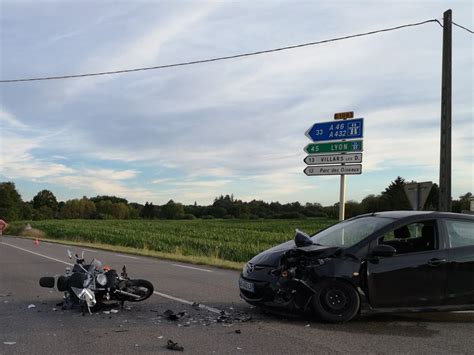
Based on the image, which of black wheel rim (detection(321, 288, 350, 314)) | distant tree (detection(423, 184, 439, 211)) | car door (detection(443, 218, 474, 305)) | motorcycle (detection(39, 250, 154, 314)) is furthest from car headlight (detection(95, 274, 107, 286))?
distant tree (detection(423, 184, 439, 211))

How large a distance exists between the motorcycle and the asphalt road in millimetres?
208

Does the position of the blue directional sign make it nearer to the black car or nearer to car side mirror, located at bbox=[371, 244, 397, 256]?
the black car

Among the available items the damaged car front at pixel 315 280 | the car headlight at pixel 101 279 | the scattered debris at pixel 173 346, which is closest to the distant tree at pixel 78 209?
the car headlight at pixel 101 279

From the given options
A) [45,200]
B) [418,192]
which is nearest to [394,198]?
[418,192]

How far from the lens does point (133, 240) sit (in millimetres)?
36812

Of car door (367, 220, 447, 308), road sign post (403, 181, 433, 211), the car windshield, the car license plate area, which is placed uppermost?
road sign post (403, 181, 433, 211)

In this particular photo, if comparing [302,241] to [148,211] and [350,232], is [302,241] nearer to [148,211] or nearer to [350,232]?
[350,232]

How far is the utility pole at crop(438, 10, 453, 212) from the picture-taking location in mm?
13070

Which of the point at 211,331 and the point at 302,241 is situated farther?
the point at 302,241

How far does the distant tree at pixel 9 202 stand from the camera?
114 meters

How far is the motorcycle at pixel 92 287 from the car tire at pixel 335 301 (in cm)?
270

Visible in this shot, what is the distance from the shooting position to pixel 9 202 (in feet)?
377

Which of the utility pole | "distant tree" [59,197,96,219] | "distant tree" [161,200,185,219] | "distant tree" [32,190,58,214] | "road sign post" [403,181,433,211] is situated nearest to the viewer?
the utility pole

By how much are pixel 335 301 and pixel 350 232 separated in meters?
1.14
